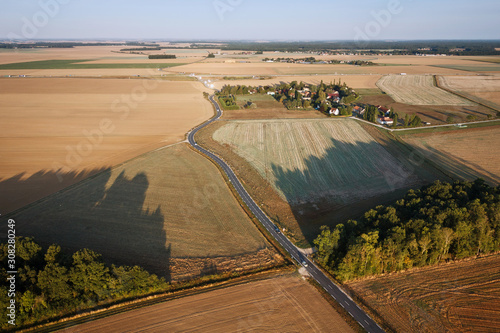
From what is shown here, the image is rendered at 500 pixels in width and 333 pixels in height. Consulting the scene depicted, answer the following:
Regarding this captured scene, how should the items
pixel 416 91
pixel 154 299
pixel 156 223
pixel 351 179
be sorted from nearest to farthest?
pixel 154 299
pixel 156 223
pixel 351 179
pixel 416 91

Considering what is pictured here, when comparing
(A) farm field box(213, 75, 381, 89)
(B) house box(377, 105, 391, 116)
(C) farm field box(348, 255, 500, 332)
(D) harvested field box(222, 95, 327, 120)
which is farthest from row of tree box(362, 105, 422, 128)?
(C) farm field box(348, 255, 500, 332)

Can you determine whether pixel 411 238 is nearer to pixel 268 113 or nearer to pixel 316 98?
pixel 268 113

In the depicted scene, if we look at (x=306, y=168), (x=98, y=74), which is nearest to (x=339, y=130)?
(x=306, y=168)

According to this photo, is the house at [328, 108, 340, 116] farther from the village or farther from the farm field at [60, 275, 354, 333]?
the farm field at [60, 275, 354, 333]

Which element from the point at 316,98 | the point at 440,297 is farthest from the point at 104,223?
the point at 316,98

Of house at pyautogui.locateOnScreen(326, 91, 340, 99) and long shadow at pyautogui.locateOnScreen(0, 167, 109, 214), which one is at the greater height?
house at pyautogui.locateOnScreen(326, 91, 340, 99)

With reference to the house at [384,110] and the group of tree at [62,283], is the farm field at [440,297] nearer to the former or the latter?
the group of tree at [62,283]

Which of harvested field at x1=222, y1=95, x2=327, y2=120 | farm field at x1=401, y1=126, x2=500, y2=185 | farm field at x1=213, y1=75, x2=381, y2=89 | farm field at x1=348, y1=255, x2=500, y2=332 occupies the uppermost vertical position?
farm field at x1=213, y1=75, x2=381, y2=89
